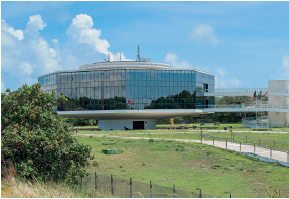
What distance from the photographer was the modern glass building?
6550cm

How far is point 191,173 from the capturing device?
72.5ft

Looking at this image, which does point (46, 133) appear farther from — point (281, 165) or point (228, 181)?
point (281, 165)

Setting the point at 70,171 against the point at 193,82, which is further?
the point at 193,82

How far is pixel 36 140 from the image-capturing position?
51.0ft

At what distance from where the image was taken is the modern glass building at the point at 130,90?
2579 inches

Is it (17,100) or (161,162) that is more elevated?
(17,100)

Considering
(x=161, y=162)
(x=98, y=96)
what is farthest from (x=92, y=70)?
(x=161, y=162)

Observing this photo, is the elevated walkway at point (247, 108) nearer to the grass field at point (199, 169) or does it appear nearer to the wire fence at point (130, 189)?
the grass field at point (199, 169)

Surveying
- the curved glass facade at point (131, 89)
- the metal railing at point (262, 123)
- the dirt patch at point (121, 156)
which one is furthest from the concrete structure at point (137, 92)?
the dirt patch at point (121, 156)

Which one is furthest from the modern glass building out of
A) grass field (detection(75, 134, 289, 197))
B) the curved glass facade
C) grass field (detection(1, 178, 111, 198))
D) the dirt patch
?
grass field (detection(1, 178, 111, 198))

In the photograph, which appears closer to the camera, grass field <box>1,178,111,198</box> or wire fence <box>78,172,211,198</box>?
grass field <box>1,178,111,198</box>

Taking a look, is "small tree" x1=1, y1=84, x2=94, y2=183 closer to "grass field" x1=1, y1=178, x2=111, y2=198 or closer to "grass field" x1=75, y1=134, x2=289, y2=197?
"grass field" x1=1, y1=178, x2=111, y2=198

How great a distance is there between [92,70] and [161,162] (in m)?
45.9

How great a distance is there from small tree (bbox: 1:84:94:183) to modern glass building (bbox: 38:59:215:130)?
47038 mm
